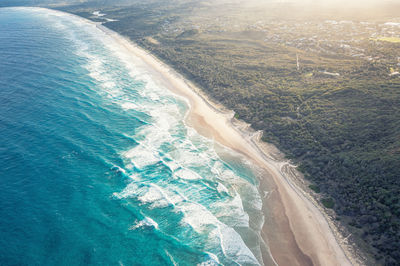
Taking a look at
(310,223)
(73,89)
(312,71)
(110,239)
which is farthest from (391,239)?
(73,89)

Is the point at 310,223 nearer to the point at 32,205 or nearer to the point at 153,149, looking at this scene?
the point at 153,149

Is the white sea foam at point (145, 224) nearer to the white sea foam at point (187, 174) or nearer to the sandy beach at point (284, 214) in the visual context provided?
the white sea foam at point (187, 174)

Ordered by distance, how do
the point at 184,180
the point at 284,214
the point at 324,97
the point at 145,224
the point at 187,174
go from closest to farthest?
the point at 145,224 < the point at 284,214 < the point at 184,180 < the point at 187,174 < the point at 324,97

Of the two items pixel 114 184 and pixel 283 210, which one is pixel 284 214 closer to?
pixel 283 210

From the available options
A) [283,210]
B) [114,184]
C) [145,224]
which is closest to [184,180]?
[145,224]

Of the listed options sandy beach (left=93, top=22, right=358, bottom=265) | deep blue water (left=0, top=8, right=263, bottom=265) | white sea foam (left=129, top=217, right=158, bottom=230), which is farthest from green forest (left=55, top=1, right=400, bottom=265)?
white sea foam (left=129, top=217, right=158, bottom=230)

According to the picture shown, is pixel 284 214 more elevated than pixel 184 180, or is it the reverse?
pixel 184 180
